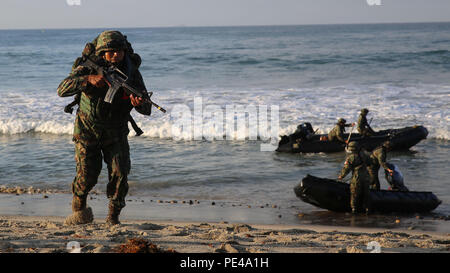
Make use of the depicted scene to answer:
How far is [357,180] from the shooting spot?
33.0 ft

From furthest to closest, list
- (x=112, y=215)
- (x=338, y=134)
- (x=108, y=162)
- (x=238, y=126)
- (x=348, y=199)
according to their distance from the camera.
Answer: (x=238, y=126) < (x=338, y=134) < (x=348, y=199) < (x=112, y=215) < (x=108, y=162)

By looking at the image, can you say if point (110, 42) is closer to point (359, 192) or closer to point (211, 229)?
point (211, 229)

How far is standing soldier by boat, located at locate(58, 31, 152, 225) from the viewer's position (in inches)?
239

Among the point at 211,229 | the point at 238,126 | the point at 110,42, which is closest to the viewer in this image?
the point at 110,42

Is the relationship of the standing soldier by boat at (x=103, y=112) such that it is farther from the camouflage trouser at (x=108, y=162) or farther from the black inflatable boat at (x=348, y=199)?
the black inflatable boat at (x=348, y=199)

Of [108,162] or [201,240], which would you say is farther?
[108,162]

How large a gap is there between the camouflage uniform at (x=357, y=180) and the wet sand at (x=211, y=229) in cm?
24

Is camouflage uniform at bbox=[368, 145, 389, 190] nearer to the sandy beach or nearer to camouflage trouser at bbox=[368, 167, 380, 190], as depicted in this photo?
camouflage trouser at bbox=[368, 167, 380, 190]

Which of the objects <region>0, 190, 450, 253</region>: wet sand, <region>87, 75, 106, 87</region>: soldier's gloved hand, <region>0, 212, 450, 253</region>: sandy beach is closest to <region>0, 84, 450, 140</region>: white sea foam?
<region>0, 190, 450, 253</region>: wet sand

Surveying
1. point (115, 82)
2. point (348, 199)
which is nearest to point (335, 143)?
point (348, 199)

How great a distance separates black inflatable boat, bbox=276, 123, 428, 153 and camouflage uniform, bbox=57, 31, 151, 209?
34.5 ft

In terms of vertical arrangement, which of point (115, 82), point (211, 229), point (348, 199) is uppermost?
point (115, 82)

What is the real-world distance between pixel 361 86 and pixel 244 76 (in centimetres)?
945

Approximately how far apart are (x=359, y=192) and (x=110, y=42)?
18.9 feet
